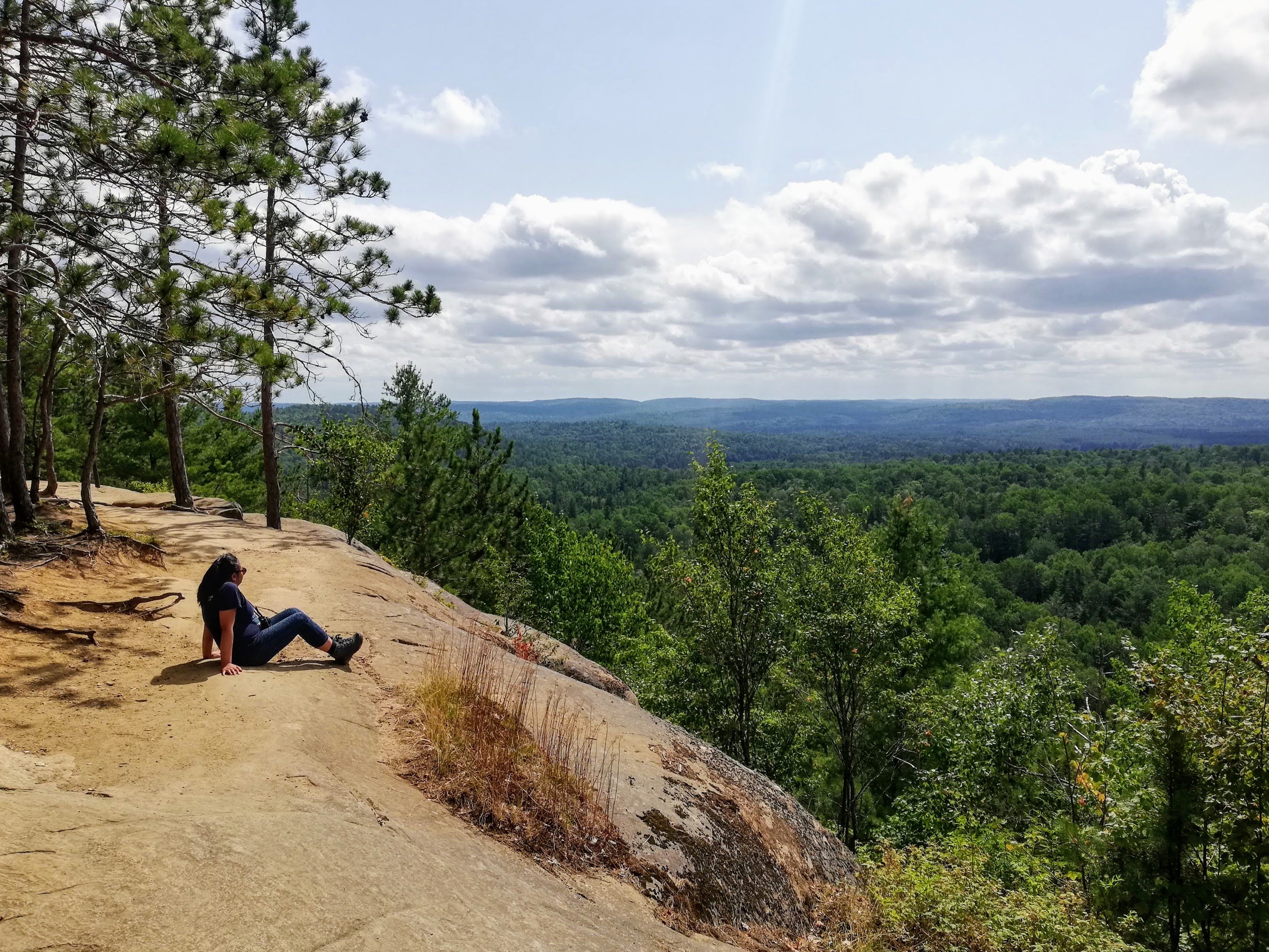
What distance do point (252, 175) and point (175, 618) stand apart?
202 inches

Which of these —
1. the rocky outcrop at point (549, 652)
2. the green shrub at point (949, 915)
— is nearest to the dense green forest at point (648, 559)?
the green shrub at point (949, 915)

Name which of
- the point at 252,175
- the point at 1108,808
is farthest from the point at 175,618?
the point at 1108,808

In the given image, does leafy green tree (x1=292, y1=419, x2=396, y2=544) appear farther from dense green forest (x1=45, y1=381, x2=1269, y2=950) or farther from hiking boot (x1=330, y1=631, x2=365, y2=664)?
hiking boot (x1=330, y1=631, x2=365, y2=664)

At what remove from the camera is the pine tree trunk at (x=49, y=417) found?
9.85 meters

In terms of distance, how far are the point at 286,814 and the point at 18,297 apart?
922cm

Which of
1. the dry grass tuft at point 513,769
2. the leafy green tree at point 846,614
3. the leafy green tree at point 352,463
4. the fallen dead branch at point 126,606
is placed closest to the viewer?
the dry grass tuft at point 513,769

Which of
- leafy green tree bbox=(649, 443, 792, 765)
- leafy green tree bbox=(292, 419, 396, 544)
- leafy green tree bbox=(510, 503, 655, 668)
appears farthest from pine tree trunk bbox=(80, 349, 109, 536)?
leafy green tree bbox=(510, 503, 655, 668)

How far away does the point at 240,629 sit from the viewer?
282 inches

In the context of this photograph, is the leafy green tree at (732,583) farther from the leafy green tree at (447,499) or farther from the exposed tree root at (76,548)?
the exposed tree root at (76,548)

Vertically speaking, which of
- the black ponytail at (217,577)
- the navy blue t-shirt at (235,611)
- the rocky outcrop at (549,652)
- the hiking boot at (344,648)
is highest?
the black ponytail at (217,577)

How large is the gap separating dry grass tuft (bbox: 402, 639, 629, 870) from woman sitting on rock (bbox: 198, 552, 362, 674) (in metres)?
1.26

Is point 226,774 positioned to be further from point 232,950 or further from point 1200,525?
point 1200,525

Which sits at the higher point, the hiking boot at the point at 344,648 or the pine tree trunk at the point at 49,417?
the pine tree trunk at the point at 49,417

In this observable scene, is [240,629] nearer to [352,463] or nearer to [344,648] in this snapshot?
[344,648]
